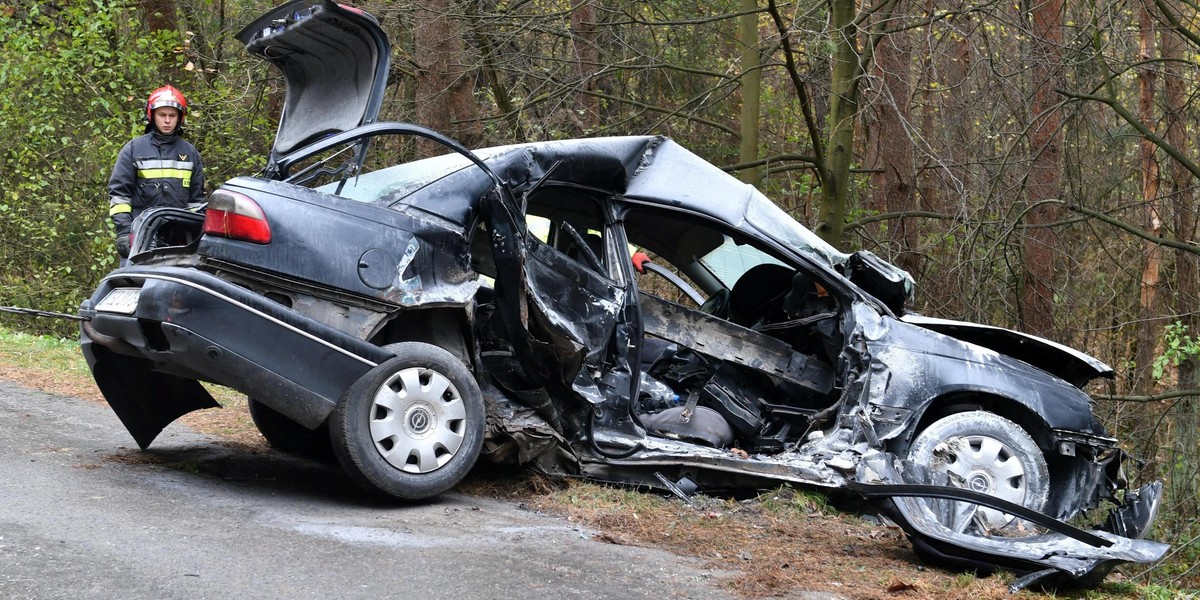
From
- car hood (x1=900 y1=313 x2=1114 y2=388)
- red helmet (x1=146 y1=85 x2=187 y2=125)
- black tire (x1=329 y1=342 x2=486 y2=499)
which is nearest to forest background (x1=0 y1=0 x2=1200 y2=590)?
car hood (x1=900 y1=313 x2=1114 y2=388)

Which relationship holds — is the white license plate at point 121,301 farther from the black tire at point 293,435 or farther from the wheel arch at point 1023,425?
the wheel arch at point 1023,425

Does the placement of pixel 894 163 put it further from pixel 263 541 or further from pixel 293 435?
pixel 263 541

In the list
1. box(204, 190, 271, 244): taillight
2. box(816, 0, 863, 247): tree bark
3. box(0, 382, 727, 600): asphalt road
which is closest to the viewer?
box(0, 382, 727, 600): asphalt road

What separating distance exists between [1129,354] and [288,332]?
9736 mm

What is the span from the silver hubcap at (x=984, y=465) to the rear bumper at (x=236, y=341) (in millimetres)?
2881

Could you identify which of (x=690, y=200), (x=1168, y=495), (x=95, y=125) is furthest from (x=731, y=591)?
(x=95, y=125)

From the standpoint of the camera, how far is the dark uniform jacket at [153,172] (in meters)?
7.04

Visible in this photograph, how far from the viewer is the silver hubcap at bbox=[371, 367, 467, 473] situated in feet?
15.8

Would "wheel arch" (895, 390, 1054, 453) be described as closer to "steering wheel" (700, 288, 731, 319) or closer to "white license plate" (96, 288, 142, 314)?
"steering wheel" (700, 288, 731, 319)

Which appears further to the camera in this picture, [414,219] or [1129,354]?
[1129,354]

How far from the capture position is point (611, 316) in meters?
5.62

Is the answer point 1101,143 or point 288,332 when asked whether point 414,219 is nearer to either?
point 288,332

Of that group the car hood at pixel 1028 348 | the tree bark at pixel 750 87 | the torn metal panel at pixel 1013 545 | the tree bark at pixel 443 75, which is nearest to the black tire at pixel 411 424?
the torn metal panel at pixel 1013 545

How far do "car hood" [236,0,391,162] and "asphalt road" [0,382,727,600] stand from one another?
1.63m
